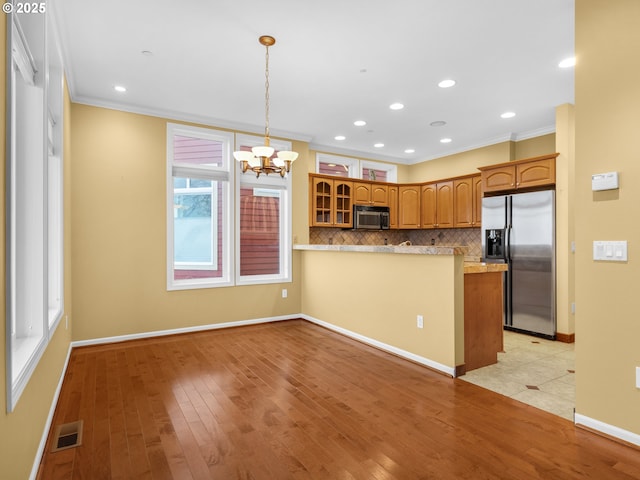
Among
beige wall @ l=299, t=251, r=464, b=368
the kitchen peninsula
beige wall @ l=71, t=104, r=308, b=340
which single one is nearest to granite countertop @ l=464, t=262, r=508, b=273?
the kitchen peninsula

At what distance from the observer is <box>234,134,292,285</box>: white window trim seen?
5.22 m

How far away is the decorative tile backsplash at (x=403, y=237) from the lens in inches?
251

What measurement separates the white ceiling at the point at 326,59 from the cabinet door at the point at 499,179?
2.19 feet

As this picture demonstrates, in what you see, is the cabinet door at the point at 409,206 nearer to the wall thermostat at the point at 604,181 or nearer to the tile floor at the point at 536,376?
the tile floor at the point at 536,376

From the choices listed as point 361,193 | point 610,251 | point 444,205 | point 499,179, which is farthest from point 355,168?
point 610,251

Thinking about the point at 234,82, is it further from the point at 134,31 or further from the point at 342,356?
the point at 342,356

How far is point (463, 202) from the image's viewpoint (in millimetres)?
6188

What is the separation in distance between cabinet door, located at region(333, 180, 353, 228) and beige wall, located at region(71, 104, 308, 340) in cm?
264

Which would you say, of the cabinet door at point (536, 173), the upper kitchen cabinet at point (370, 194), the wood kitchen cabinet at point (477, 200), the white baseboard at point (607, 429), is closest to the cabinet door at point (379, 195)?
the upper kitchen cabinet at point (370, 194)

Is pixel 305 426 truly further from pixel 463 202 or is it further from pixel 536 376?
pixel 463 202

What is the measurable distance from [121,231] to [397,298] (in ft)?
11.0

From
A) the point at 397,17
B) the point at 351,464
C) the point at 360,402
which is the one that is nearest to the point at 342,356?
the point at 360,402

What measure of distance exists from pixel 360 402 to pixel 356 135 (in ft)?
14.1

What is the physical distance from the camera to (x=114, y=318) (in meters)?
4.36
